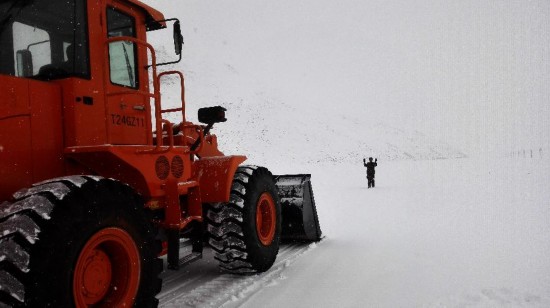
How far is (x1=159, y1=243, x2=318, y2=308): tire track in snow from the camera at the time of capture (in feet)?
14.0

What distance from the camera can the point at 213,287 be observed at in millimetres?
4766

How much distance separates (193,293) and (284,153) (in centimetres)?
6225

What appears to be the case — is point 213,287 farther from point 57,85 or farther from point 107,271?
point 57,85

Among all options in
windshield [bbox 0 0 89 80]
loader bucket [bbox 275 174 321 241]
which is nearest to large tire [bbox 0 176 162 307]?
windshield [bbox 0 0 89 80]

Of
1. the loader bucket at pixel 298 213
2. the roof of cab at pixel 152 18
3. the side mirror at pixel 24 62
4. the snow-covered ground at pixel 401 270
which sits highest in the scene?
the roof of cab at pixel 152 18

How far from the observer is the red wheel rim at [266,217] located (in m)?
5.83

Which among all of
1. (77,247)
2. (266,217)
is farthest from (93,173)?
(266,217)

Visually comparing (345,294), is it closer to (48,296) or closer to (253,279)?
(253,279)

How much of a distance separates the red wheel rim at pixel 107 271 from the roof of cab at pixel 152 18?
2.31 meters

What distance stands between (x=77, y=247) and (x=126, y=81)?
1871 millimetres

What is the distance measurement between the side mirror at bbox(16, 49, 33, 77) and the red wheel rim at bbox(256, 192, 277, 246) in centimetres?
305

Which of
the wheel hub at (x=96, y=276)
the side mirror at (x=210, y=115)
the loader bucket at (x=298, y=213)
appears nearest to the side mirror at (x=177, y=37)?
the side mirror at (x=210, y=115)

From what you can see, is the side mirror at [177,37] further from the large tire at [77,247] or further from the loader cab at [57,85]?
the large tire at [77,247]

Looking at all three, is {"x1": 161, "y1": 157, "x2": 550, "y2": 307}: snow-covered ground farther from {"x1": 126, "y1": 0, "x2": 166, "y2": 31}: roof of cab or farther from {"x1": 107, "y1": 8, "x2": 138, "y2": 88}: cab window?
{"x1": 126, "y1": 0, "x2": 166, "y2": 31}: roof of cab
